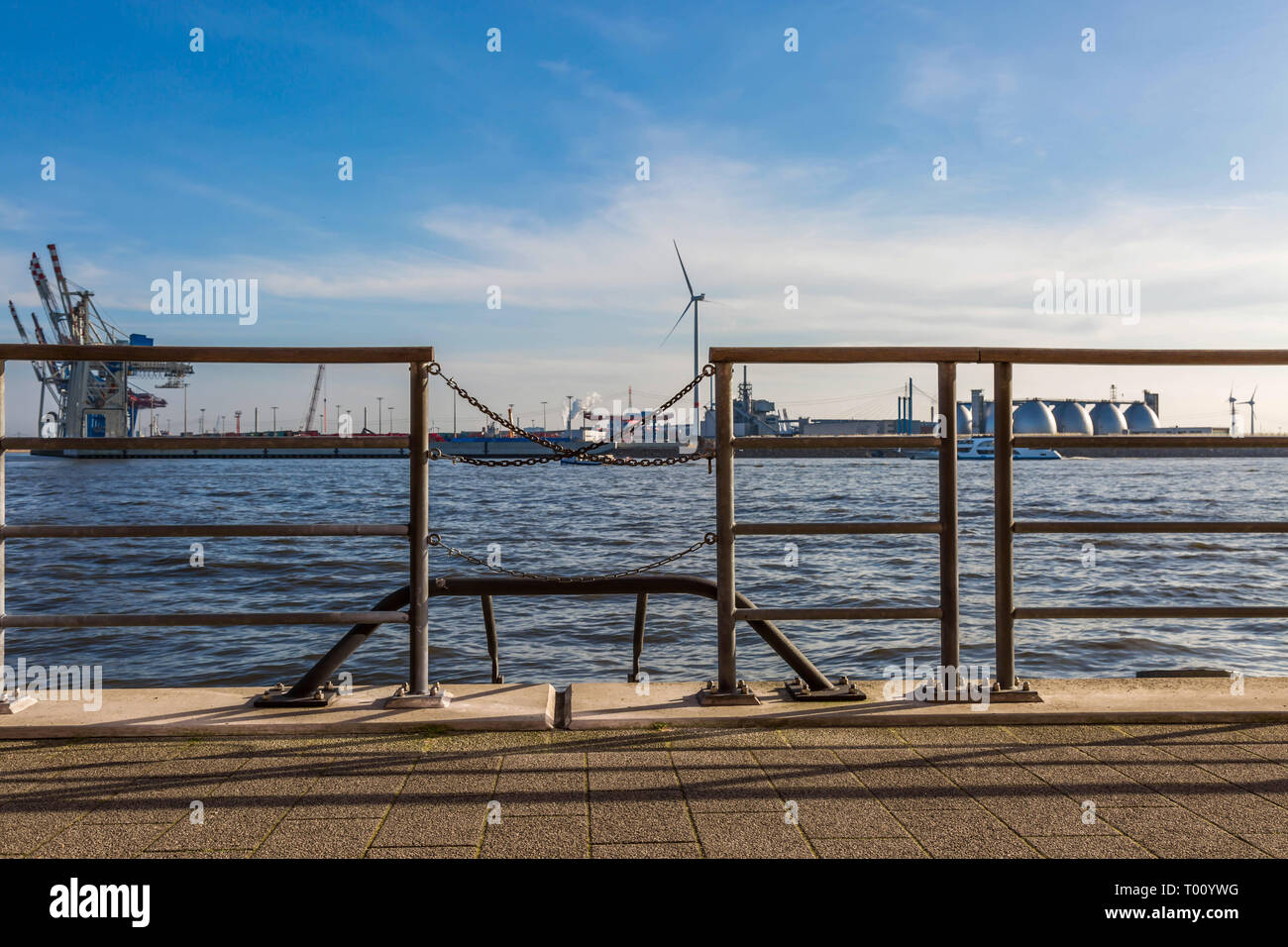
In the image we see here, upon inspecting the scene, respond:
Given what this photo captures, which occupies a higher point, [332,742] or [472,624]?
[332,742]

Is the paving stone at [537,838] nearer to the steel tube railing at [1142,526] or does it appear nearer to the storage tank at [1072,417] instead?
the steel tube railing at [1142,526]

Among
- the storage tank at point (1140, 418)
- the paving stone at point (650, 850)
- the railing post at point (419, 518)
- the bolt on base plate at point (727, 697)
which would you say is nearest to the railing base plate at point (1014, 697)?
the bolt on base plate at point (727, 697)

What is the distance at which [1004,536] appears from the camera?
4359 mm

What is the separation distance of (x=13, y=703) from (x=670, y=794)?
9.36 feet

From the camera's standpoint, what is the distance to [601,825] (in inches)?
115

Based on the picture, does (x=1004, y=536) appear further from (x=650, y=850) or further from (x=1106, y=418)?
(x=1106, y=418)

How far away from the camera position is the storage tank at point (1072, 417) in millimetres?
136875

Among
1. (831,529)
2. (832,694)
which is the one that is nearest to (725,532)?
(831,529)

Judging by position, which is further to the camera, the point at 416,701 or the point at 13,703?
the point at 416,701
